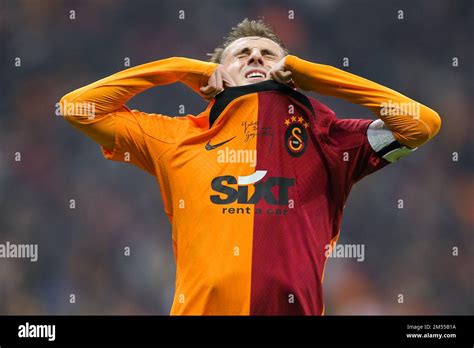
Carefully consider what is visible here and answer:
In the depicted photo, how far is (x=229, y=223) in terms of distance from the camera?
4539 millimetres

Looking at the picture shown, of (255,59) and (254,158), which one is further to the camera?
(255,59)

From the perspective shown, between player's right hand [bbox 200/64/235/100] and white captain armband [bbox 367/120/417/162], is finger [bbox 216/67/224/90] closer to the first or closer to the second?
player's right hand [bbox 200/64/235/100]

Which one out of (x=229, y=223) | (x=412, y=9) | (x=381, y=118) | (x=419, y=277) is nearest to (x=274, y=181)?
(x=229, y=223)

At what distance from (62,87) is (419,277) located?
321cm

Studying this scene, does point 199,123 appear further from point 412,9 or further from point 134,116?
point 412,9

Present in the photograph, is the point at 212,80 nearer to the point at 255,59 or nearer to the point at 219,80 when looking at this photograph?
the point at 219,80

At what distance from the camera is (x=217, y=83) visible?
489cm

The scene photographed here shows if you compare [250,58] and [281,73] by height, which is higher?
[250,58]

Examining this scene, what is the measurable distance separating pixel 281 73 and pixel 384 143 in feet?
2.06

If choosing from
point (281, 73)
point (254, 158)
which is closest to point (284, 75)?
point (281, 73)

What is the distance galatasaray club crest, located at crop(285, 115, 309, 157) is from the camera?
469cm

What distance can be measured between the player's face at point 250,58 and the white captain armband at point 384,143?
61 cm

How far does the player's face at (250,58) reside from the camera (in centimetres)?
493

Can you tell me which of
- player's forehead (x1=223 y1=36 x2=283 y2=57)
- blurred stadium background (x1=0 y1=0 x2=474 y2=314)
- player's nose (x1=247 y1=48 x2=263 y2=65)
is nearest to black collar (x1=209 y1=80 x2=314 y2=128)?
player's nose (x1=247 y1=48 x2=263 y2=65)
